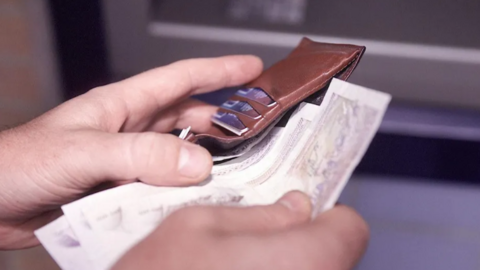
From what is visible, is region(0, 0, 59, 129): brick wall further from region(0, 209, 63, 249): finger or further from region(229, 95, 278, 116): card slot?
region(229, 95, 278, 116): card slot

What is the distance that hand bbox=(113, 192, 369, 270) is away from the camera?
1.24 feet

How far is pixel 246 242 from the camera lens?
390 mm

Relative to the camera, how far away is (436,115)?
854mm

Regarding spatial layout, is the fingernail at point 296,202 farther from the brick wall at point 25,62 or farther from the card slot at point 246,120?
the brick wall at point 25,62

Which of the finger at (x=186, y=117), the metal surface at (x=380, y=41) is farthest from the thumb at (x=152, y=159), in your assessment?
the metal surface at (x=380, y=41)

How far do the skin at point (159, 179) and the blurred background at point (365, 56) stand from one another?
18 cm

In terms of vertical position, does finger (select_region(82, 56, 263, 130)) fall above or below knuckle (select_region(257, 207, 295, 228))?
above

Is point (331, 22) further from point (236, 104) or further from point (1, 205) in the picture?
point (1, 205)

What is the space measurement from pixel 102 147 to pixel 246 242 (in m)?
0.21

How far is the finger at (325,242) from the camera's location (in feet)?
1.30

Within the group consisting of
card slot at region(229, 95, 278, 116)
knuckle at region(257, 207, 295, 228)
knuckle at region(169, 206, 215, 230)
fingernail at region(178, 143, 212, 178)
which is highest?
card slot at region(229, 95, 278, 116)

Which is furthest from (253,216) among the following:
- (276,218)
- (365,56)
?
(365,56)

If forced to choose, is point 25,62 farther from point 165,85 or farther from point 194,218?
point 194,218

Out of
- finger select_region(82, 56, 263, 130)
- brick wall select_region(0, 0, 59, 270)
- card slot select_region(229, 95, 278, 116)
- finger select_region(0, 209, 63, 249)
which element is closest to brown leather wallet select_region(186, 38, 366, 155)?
card slot select_region(229, 95, 278, 116)
